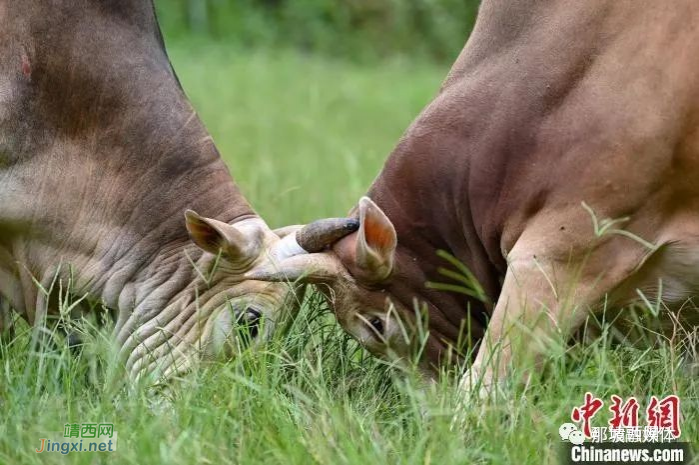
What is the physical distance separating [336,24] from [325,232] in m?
13.7

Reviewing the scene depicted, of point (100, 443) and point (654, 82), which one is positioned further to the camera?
point (654, 82)

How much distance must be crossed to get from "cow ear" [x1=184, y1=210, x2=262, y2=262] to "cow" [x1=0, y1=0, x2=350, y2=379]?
0.09ft

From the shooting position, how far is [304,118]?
1064 cm

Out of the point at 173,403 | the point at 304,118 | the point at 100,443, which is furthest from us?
the point at 304,118

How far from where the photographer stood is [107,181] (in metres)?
4.36

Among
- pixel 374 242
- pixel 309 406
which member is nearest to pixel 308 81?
pixel 374 242

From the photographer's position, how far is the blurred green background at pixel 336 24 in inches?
658

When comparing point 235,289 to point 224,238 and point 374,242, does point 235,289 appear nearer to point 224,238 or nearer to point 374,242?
point 224,238

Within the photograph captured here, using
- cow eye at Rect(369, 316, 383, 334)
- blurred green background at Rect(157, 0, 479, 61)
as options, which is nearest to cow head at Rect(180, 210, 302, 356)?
cow eye at Rect(369, 316, 383, 334)

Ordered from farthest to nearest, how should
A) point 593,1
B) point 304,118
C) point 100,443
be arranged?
point 304,118, point 593,1, point 100,443

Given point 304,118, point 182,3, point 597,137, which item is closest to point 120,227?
point 597,137

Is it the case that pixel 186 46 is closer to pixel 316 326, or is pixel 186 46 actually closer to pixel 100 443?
pixel 316 326

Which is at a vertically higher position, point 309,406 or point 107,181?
point 107,181

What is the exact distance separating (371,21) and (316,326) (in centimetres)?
1364
